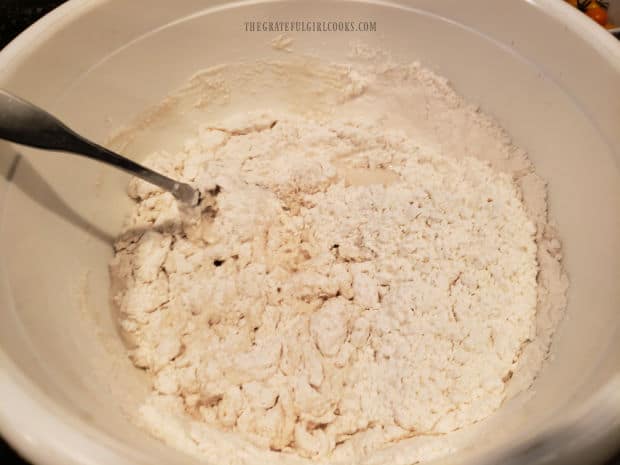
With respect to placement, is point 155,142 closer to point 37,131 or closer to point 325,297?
point 37,131

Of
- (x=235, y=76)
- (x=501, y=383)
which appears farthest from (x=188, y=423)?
(x=235, y=76)

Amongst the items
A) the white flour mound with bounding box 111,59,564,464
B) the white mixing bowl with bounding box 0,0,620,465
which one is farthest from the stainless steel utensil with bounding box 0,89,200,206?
the white flour mound with bounding box 111,59,564,464

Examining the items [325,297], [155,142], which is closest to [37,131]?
[155,142]

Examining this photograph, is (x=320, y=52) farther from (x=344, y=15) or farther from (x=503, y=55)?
(x=503, y=55)

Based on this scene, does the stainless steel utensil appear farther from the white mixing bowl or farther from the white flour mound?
the white flour mound

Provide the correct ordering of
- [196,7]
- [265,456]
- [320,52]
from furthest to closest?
[320,52] → [196,7] → [265,456]

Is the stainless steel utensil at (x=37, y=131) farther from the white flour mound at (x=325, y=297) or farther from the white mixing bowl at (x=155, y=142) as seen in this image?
the white flour mound at (x=325, y=297)

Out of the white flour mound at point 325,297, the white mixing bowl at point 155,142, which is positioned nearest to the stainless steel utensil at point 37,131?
the white mixing bowl at point 155,142

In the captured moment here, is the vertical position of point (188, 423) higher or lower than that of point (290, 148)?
lower
